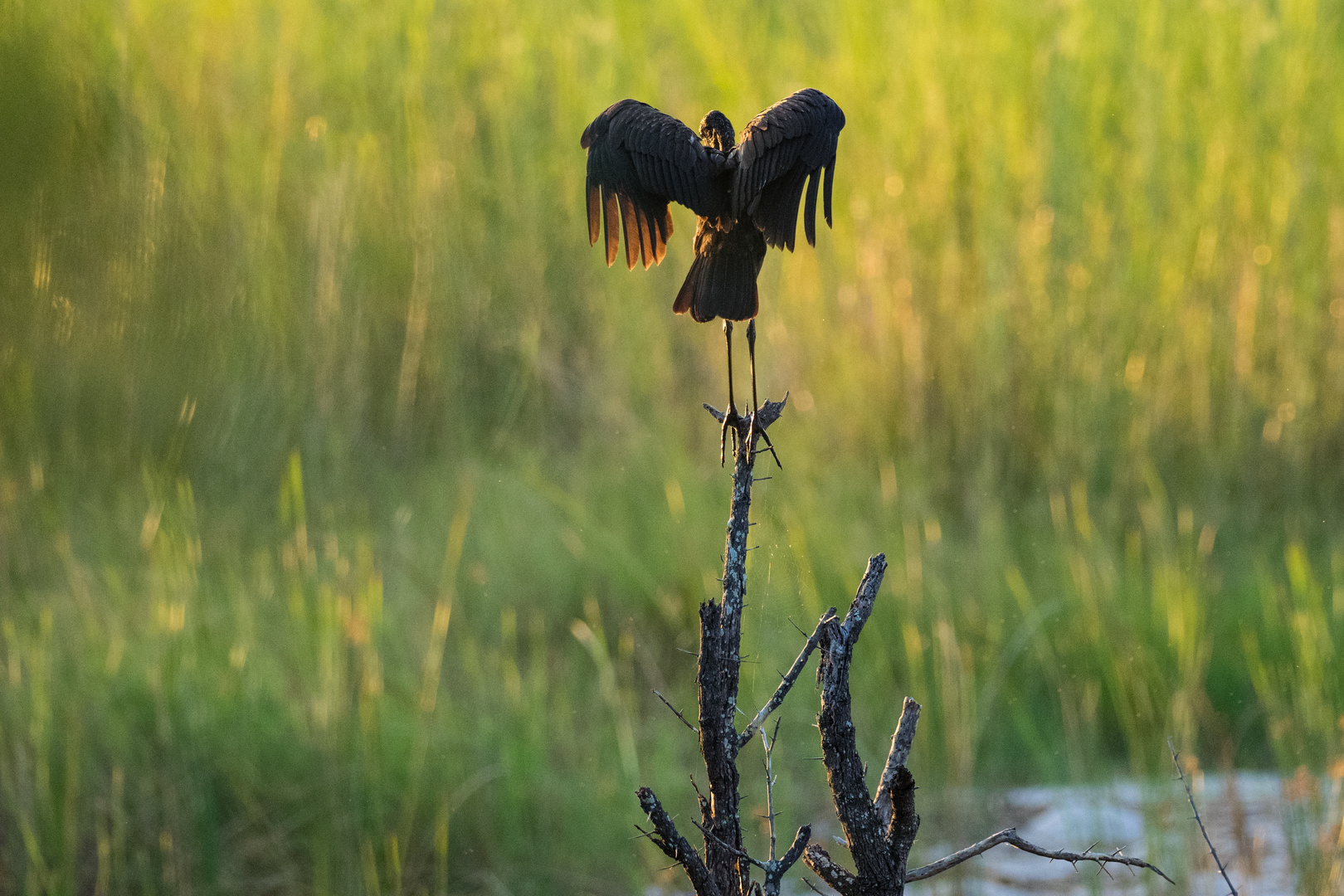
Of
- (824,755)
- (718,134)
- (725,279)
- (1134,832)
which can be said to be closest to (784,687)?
(824,755)

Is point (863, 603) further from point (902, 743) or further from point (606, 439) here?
point (606, 439)

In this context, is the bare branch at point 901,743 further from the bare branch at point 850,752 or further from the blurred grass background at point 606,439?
the blurred grass background at point 606,439

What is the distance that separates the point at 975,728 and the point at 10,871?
1.89 metres

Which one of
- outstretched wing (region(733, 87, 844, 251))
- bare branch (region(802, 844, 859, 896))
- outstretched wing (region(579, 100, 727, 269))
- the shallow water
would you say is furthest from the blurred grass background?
bare branch (region(802, 844, 859, 896))

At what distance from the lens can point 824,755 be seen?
0.91 m

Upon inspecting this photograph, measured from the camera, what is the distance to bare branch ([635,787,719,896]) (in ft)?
2.72

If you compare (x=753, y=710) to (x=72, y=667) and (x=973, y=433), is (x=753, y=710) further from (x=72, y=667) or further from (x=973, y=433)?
(x=72, y=667)

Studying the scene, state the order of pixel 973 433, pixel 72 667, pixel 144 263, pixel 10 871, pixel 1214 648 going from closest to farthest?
pixel 144 263 → pixel 10 871 → pixel 72 667 → pixel 1214 648 → pixel 973 433

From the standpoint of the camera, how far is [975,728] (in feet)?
8.29

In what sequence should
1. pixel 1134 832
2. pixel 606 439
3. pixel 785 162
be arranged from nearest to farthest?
pixel 785 162 → pixel 1134 832 → pixel 606 439

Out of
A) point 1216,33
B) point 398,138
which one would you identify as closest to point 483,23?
point 398,138

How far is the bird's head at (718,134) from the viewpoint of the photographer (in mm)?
906

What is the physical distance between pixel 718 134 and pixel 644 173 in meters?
0.07

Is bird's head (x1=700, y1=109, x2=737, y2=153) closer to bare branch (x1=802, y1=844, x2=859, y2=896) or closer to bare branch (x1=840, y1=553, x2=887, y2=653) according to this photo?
bare branch (x1=840, y1=553, x2=887, y2=653)
